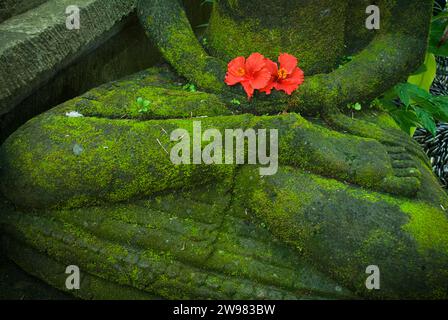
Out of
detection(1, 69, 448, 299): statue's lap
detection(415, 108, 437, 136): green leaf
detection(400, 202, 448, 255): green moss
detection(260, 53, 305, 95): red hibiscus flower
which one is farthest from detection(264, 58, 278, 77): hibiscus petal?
detection(415, 108, 437, 136): green leaf

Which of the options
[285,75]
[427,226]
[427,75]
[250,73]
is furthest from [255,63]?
[427,75]

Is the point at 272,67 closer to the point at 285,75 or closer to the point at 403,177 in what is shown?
the point at 285,75

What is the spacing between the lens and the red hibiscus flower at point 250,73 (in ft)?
7.80

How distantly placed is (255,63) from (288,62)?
0.17 metres

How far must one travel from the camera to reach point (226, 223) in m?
2.19

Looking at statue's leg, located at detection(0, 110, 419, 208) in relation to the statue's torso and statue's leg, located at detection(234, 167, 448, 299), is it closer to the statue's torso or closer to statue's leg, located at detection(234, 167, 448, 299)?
statue's leg, located at detection(234, 167, 448, 299)

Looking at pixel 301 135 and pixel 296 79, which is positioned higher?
pixel 296 79

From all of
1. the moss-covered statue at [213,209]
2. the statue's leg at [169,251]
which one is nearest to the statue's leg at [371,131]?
the moss-covered statue at [213,209]

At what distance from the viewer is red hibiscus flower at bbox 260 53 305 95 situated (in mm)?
2402

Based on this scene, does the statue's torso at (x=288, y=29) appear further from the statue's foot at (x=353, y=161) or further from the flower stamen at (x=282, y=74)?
the statue's foot at (x=353, y=161)
